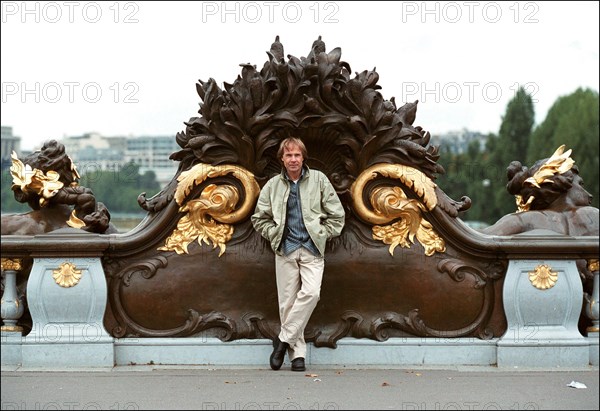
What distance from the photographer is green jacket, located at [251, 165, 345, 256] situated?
7.81 m

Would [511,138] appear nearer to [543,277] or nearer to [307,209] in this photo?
[543,277]

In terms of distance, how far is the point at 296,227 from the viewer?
7875 mm

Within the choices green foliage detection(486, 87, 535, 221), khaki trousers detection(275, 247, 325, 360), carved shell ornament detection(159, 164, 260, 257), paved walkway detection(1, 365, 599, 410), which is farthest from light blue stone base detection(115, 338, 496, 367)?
green foliage detection(486, 87, 535, 221)

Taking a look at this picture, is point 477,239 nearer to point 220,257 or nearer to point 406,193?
point 406,193

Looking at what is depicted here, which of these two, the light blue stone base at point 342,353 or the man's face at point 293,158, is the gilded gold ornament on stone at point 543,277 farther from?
the man's face at point 293,158

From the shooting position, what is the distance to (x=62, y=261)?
26.8 feet

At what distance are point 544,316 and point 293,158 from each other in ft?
8.05

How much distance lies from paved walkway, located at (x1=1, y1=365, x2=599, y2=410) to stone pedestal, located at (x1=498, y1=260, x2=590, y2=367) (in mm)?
134

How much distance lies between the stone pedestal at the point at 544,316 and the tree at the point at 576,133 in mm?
35620

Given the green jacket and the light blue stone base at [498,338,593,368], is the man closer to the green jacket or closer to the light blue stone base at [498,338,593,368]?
the green jacket

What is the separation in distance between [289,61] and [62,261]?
2.47 metres

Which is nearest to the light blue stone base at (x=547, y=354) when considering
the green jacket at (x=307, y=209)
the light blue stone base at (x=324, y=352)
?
the light blue stone base at (x=324, y=352)

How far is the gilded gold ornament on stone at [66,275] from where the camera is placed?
815 centimetres

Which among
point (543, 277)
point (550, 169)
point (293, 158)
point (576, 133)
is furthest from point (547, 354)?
point (576, 133)
